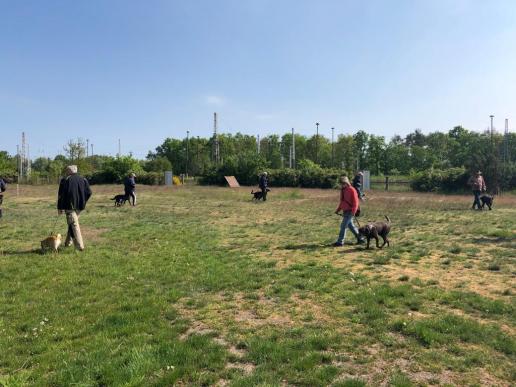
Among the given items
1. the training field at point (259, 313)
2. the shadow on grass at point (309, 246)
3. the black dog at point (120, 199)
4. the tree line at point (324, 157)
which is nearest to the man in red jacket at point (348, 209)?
the shadow on grass at point (309, 246)

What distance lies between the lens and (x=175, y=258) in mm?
9000

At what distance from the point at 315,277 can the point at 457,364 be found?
3281 mm

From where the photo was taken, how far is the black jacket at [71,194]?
371 inches

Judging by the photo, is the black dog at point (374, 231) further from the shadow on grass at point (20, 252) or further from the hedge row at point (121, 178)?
the hedge row at point (121, 178)

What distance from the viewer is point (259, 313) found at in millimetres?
5688

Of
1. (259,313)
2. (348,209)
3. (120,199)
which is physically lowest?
(259,313)

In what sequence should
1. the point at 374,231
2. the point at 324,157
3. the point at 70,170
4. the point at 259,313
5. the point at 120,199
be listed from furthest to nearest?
the point at 324,157, the point at 120,199, the point at 374,231, the point at 70,170, the point at 259,313

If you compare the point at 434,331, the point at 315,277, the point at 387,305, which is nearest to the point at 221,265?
the point at 315,277

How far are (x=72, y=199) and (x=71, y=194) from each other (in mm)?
107

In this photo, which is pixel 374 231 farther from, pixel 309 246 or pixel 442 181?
pixel 442 181

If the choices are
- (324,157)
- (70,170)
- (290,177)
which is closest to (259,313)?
(70,170)

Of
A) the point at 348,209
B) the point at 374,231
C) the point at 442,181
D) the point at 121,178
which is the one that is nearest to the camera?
the point at 374,231

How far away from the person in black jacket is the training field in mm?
471

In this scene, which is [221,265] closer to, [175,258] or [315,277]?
[175,258]
